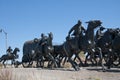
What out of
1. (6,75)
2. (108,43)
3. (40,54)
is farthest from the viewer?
(40,54)

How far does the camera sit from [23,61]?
135 feet

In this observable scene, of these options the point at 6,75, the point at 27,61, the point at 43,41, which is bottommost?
the point at 6,75

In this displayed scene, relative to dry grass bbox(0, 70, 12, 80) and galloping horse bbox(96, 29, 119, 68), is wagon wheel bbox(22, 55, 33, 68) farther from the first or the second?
dry grass bbox(0, 70, 12, 80)

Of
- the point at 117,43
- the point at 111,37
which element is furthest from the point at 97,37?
the point at 117,43

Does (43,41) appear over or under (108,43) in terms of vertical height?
over

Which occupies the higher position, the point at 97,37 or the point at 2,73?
the point at 97,37

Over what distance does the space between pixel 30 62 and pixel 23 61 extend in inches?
27.8

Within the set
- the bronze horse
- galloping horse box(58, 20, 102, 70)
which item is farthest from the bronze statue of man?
the bronze horse

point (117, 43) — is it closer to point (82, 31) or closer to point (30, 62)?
point (82, 31)

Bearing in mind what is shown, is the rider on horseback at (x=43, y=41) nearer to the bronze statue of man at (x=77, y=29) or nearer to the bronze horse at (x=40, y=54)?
the bronze horse at (x=40, y=54)

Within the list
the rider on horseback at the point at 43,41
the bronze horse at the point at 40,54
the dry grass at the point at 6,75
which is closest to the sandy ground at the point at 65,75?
the dry grass at the point at 6,75

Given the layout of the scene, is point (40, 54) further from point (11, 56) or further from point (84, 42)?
point (84, 42)

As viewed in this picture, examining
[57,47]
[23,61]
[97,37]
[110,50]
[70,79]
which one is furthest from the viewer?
[23,61]

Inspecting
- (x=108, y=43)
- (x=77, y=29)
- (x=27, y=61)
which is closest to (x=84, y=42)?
(x=77, y=29)
